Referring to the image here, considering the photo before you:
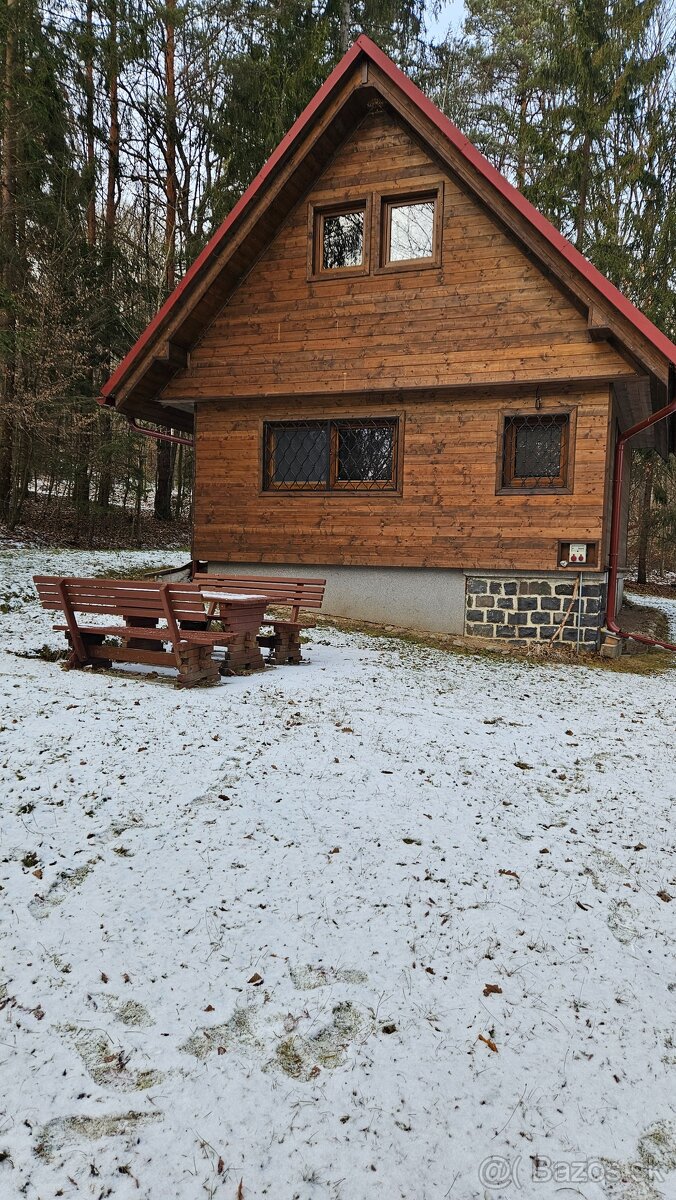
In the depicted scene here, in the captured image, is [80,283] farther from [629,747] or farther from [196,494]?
[629,747]

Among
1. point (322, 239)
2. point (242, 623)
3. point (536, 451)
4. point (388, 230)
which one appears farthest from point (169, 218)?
point (242, 623)

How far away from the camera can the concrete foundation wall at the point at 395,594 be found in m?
10.1

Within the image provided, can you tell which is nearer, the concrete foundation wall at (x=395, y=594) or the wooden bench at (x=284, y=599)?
the wooden bench at (x=284, y=599)

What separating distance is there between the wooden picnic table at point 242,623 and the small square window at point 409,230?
627 centimetres

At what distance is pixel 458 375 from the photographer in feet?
31.4

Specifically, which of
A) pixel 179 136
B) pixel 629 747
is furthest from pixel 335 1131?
pixel 179 136

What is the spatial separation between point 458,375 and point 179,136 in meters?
14.5

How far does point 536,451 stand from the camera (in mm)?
9703

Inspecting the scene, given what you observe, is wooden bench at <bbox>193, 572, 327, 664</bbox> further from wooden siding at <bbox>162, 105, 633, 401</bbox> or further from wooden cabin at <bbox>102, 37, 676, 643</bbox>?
wooden siding at <bbox>162, 105, 633, 401</bbox>

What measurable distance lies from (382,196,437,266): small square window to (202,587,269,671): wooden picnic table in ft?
20.6

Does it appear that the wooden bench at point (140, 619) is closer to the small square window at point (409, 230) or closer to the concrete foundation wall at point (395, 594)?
the concrete foundation wall at point (395, 594)

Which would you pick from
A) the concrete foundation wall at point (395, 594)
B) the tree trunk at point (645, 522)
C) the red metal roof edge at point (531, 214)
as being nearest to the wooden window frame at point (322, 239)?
the red metal roof edge at point (531, 214)

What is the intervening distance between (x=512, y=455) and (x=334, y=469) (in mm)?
2680

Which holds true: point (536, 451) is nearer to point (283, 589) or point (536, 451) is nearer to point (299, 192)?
point (283, 589)
